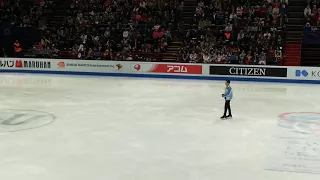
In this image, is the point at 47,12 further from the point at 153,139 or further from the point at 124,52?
the point at 153,139

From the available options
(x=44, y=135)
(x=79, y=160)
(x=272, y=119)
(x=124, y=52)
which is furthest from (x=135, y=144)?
(x=124, y=52)

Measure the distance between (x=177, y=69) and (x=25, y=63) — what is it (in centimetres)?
762

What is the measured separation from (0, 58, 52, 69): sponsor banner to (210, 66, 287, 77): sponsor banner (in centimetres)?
813

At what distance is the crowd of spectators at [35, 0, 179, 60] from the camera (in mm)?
21359

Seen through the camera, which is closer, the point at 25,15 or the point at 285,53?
the point at 285,53

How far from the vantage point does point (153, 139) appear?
822cm

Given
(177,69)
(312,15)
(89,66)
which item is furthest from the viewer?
(312,15)

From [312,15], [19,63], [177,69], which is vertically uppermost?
[312,15]

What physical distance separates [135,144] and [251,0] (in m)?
16.7

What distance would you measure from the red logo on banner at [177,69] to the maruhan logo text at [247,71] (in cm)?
153

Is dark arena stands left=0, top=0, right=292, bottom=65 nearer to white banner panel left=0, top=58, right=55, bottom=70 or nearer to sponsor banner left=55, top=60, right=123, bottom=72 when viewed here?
sponsor banner left=55, top=60, right=123, bottom=72

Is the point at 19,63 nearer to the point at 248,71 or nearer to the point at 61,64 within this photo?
the point at 61,64

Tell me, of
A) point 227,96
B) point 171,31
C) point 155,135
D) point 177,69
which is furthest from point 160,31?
point 155,135

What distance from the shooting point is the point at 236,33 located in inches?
819
